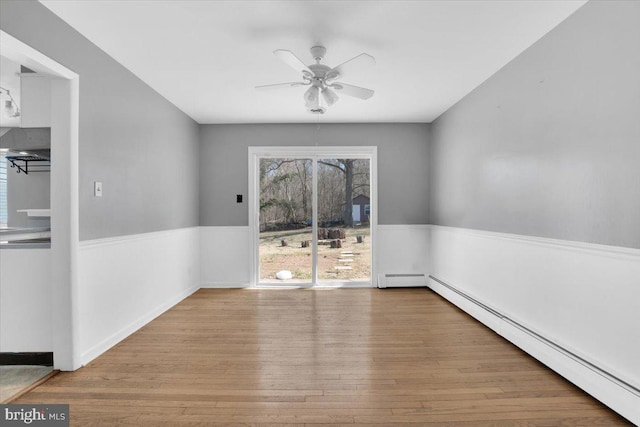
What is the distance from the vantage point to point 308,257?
492 centimetres

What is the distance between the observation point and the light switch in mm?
2557

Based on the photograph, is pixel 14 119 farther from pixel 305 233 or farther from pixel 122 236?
pixel 305 233

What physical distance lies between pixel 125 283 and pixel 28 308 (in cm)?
69

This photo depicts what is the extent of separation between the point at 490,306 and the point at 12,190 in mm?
5391

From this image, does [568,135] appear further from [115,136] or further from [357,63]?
[115,136]

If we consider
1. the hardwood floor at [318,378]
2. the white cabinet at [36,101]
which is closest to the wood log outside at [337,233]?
the hardwood floor at [318,378]

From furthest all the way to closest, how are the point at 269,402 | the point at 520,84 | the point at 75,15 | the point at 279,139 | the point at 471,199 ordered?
1. the point at 279,139
2. the point at 471,199
3. the point at 520,84
4. the point at 75,15
5. the point at 269,402

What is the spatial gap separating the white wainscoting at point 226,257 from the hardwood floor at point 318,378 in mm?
1435

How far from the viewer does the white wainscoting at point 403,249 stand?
193 inches

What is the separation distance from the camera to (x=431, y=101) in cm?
394

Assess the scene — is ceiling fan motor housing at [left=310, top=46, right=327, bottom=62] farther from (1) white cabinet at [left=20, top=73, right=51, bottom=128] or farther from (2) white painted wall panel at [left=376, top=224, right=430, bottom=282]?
(2) white painted wall panel at [left=376, top=224, right=430, bottom=282]

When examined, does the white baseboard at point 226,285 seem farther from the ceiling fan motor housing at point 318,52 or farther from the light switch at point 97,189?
the ceiling fan motor housing at point 318,52

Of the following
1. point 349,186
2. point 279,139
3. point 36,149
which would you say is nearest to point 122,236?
point 36,149

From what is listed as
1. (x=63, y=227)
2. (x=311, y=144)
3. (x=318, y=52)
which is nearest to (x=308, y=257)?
(x=311, y=144)
